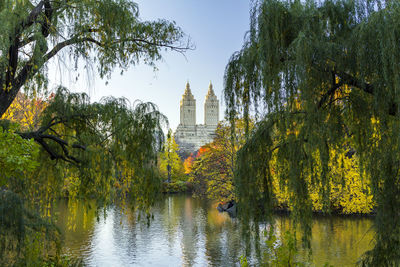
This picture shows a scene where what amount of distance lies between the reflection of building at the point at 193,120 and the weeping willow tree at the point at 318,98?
343 feet

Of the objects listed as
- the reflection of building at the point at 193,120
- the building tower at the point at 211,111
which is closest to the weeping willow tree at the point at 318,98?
the reflection of building at the point at 193,120

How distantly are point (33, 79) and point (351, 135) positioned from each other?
17.0 feet

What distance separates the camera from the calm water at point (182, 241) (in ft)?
39.0

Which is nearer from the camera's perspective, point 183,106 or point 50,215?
point 50,215

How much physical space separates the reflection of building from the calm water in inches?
3610

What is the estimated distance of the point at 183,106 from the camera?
130 metres

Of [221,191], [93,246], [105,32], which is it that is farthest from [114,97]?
[221,191]

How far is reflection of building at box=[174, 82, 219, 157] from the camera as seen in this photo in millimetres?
115000

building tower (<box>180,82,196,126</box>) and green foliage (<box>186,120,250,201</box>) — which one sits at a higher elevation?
building tower (<box>180,82,196,126</box>)

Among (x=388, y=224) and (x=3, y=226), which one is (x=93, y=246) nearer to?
(x=3, y=226)

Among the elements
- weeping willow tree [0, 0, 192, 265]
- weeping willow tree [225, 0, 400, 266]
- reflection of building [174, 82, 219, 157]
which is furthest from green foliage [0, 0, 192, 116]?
reflection of building [174, 82, 219, 157]

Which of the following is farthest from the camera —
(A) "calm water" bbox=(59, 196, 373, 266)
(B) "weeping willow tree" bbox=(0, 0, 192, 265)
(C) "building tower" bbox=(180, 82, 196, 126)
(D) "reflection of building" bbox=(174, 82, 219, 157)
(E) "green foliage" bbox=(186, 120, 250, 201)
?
(C) "building tower" bbox=(180, 82, 196, 126)

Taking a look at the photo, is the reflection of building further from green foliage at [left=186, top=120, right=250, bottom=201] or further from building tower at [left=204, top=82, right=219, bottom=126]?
green foliage at [left=186, top=120, right=250, bottom=201]

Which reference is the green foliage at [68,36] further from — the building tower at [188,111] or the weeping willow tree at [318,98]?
the building tower at [188,111]
